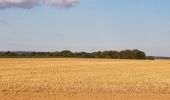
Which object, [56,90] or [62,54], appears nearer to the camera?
[56,90]

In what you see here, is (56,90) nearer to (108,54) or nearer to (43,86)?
(43,86)

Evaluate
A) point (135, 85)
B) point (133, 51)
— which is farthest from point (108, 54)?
point (135, 85)

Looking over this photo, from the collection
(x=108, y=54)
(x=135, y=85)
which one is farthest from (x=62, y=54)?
(x=135, y=85)

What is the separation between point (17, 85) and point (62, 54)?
6946 centimetres

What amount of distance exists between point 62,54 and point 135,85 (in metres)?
68.7

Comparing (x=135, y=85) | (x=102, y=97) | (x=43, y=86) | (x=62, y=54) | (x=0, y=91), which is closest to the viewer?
(x=102, y=97)

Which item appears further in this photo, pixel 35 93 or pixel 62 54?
pixel 62 54

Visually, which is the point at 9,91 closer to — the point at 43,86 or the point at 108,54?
the point at 43,86

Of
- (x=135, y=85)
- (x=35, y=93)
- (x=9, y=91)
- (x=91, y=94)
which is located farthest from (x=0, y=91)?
(x=135, y=85)

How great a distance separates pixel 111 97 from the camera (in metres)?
16.4

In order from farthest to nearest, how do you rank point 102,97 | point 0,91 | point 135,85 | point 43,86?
point 135,85
point 43,86
point 0,91
point 102,97

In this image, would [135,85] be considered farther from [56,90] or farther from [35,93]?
[35,93]

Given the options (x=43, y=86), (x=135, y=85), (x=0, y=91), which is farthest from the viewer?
(x=135, y=85)

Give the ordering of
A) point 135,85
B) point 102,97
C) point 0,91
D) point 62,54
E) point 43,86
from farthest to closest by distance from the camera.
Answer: point 62,54 < point 135,85 < point 43,86 < point 0,91 < point 102,97
